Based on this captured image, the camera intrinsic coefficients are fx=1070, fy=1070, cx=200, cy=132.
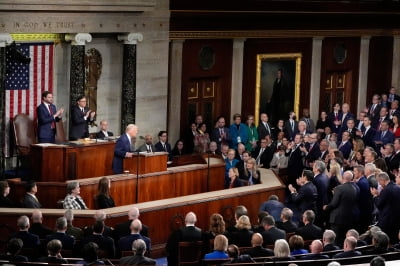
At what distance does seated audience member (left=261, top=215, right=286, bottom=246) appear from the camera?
51.3ft

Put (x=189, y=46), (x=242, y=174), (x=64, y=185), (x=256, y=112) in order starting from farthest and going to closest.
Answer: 1. (x=256, y=112)
2. (x=189, y=46)
3. (x=242, y=174)
4. (x=64, y=185)

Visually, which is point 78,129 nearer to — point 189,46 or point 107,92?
point 107,92

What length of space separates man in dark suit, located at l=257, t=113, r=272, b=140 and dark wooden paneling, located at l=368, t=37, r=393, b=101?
234 inches

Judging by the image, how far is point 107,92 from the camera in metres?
23.6

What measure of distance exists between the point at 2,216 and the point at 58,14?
6.09 meters

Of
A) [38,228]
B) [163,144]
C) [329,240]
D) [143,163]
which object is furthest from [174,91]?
[329,240]

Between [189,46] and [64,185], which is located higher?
[189,46]

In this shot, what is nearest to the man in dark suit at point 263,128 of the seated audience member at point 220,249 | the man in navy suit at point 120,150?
the man in navy suit at point 120,150

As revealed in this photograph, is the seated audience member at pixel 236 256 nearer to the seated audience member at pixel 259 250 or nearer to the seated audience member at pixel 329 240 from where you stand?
the seated audience member at pixel 259 250

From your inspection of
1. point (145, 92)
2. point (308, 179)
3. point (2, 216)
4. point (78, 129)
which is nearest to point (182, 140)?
point (145, 92)

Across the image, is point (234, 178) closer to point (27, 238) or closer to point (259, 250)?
point (259, 250)

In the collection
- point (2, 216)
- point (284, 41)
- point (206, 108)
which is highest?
point (284, 41)

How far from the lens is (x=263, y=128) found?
25406mm

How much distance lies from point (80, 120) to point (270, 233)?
21.8ft
